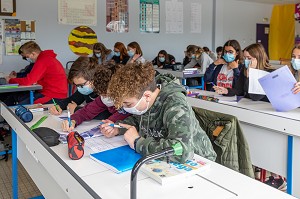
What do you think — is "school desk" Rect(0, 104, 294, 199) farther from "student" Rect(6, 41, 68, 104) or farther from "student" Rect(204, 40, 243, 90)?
"student" Rect(6, 41, 68, 104)

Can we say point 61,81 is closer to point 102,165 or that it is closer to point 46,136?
point 46,136

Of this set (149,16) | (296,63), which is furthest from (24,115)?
(149,16)

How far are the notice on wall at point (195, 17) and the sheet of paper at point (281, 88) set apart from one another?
5673 millimetres

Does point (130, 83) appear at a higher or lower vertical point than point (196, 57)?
lower

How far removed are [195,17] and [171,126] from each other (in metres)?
6.68

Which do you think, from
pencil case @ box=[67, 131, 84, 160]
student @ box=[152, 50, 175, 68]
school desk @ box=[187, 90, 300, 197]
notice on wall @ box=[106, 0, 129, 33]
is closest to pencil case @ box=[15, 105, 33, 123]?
pencil case @ box=[67, 131, 84, 160]

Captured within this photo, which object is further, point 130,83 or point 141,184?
point 130,83

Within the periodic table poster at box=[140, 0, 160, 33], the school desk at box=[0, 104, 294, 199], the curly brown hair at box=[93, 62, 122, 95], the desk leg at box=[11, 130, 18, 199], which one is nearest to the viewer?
the school desk at box=[0, 104, 294, 199]

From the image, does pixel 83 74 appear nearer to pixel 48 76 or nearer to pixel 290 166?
pixel 290 166

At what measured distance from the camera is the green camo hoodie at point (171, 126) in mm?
1208

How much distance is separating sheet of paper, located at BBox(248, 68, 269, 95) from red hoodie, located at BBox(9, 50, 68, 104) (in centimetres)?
209

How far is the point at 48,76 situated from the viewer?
11.8 ft

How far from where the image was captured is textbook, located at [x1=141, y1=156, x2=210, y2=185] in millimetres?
1062

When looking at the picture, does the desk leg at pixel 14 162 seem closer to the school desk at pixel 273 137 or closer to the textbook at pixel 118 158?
the textbook at pixel 118 158
